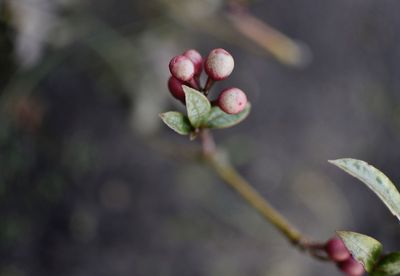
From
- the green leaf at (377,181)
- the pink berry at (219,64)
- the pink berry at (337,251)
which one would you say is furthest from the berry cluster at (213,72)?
the pink berry at (337,251)

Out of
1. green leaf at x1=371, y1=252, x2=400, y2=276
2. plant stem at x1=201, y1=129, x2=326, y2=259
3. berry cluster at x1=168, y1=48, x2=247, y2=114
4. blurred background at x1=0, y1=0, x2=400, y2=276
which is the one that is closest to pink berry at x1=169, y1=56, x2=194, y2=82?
berry cluster at x1=168, y1=48, x2=247, y2=114

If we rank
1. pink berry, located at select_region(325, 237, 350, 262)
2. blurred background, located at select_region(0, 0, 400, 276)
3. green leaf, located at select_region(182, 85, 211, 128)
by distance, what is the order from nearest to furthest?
green leaf, located at select_region(182, 85, 211, 128)
pink berry, located at select_region(325, 237, 350, 262)
blurred background, located at select_region(0, 0, 400, 276)

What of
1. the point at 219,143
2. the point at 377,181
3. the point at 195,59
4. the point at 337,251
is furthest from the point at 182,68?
the point at 219,143

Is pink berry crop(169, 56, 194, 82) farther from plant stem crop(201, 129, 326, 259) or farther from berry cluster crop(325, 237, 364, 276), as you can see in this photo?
berry cluster crop(325, 237, 364, 276)

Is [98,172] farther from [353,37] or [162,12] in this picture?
[353,37]

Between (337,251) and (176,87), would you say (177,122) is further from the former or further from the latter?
(337,251)

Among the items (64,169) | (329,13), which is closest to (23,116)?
(64,169)

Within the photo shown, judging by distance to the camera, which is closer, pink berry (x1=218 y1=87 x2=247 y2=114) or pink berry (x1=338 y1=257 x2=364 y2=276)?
pink berry (x1=218 y1=87 x2=247 y2=114)

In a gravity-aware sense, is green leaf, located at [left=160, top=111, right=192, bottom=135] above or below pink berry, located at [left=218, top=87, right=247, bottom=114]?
below
